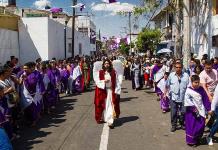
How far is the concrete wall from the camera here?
23039 millimetres

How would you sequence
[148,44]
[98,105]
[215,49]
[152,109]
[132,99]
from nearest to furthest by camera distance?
[98,105] < [152,109] < [132,99] < [215,49] < [148,44]

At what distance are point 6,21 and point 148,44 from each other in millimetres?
24994

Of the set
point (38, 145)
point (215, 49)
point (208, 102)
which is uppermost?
point (215, 49)

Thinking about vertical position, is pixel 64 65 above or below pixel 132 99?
above

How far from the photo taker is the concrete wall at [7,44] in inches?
907

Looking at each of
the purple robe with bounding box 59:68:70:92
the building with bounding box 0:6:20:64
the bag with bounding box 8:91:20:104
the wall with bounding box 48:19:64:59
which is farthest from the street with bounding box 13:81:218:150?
the wall with bounding box 48:19:64:59

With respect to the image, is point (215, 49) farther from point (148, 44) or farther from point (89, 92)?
point (148, 44)

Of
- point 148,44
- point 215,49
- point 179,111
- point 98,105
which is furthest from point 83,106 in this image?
point 148,44

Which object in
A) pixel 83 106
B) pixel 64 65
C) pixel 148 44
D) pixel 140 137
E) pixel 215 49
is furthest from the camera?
pixel 148 44

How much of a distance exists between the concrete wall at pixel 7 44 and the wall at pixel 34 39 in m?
0.87

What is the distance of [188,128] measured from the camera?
346 inches

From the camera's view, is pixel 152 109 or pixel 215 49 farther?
pixel 215 49

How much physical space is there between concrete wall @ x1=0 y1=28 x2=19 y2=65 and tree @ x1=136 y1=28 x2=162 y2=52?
2160 centimetres

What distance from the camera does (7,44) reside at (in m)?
24.3
